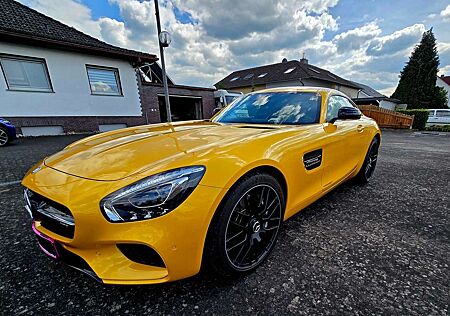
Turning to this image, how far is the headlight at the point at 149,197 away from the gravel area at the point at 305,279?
589 millimetres

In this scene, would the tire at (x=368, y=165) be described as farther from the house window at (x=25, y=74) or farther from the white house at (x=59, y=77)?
the house window at (x=25, y=74)

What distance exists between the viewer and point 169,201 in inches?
43.5

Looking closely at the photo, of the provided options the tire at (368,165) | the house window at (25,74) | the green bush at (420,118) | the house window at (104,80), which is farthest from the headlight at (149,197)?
the green bush at (420,118)

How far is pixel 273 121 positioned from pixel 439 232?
5.81ft

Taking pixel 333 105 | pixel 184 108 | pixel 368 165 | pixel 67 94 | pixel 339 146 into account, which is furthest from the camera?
pixel 184 108

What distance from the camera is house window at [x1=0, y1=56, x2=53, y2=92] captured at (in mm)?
7887

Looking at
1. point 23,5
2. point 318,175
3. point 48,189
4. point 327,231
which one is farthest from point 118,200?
point 23,5

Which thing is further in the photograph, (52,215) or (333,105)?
(333,105)

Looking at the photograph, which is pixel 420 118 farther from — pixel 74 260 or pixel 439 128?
pixel 74 260

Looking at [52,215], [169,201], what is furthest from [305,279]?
[52,215]

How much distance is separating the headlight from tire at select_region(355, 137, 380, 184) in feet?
9.18

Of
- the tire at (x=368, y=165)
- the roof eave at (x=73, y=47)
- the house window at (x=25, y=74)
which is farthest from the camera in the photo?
the house window at (x=25, y=74)

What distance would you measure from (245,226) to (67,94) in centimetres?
1036

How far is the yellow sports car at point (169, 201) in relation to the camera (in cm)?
108
